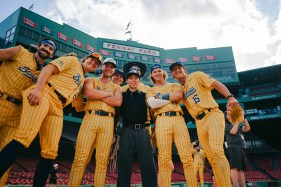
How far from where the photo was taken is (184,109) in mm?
25984

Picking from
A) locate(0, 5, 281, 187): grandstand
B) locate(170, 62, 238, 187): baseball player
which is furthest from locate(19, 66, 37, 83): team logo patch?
locate(0, 5, 281, 187): grandstand

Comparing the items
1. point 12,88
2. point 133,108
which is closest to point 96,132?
point 133,108

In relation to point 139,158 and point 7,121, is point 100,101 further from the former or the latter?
point 7,121

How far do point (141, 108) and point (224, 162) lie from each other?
154 centimetres

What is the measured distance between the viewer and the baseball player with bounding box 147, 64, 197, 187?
336 cm

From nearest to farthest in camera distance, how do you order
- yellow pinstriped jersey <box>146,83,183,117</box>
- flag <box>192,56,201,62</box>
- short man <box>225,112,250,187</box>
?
1. yellow pinstriped jersey <box>146,83,183,117</box>
2. short man <box>225,112,250,187</box>
3. flag <box>192,56,201,62</box>

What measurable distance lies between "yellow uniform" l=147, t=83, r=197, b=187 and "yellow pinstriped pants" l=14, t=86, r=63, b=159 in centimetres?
161

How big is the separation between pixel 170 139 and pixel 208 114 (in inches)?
30.1

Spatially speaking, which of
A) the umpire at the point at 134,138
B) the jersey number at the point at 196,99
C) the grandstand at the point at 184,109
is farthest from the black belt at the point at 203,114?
the grandstand at the point at 184,109

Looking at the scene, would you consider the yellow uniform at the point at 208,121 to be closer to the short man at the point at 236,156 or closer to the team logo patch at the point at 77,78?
the short man at the point at 236,156

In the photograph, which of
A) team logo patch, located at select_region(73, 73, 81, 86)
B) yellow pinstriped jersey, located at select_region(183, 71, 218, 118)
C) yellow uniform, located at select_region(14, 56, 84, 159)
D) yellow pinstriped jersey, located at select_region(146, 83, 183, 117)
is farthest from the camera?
yellow pinstriped jersey, located at select_region(146, 83, 183, 117)

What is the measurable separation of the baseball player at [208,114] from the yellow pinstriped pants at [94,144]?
1513 millimetres

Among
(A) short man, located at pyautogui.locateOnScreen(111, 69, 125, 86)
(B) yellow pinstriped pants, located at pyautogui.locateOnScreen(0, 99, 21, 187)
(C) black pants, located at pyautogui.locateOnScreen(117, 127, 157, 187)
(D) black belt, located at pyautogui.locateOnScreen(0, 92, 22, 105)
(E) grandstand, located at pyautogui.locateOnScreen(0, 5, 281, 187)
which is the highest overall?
(E) grandstand, located at pyautogui.locateOnScreen(0, 5, 281, 187)

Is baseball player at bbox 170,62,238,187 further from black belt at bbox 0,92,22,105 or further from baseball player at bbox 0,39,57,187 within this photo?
black belt at bbox 0,92,22,105
